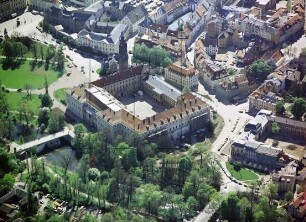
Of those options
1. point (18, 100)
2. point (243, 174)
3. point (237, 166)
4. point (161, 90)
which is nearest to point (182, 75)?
point (161, 90)

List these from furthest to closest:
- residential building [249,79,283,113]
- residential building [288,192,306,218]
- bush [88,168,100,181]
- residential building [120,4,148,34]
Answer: residential building [120,4,148,34] < residential building [249,79,283,113] < bush [88,168,100,181] < residential building [288,192,306,218]

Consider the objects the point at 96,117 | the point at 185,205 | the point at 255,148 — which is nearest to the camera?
the point at 185,205

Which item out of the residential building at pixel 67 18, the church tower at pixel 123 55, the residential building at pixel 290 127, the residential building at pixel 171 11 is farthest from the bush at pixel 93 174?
the residential building at pixel 171 11

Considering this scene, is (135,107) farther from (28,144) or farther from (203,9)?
(203,9)

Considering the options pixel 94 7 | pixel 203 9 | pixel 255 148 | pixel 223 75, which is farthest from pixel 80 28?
pixel 255 148

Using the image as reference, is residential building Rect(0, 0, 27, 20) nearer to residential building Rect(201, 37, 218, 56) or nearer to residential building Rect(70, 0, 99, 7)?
residential building Rect(70, 0, 99, 7)

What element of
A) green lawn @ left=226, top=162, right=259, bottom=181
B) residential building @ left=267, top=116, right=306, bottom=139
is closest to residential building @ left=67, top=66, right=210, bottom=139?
residential building @ left=267, top=116, right=306, bottom=139

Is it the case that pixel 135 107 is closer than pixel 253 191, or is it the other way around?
pixel 253 191
